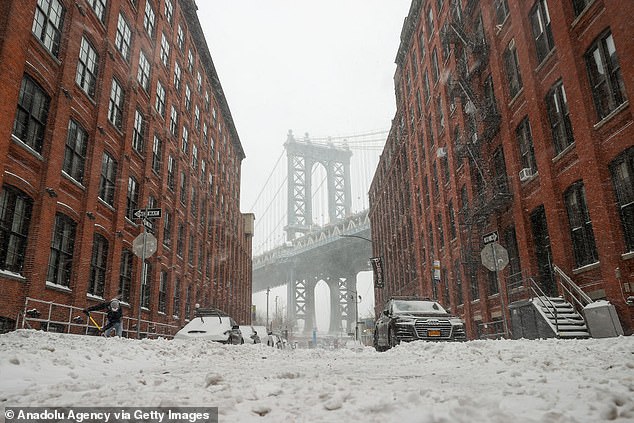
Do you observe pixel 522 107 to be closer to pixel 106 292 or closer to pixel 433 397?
pixel 433 397

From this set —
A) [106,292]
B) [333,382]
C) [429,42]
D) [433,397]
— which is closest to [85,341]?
[333,382]

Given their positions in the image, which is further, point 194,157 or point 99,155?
point 194,157

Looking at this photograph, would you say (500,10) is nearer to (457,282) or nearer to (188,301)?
(457,282)

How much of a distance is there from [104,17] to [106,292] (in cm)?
1224

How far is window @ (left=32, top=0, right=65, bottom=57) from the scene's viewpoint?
14.9 m

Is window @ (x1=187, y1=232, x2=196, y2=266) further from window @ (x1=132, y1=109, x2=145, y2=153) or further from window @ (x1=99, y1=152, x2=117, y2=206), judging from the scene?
window @ (x1=99, y1=152, x2=117, y2=206)

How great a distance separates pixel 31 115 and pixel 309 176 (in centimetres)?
10968

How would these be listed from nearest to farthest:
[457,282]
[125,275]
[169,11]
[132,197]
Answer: [125,275]
[132,197]
[457,282]
[169,11]

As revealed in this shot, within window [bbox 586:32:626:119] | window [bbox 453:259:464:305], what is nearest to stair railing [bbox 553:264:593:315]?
window [bbox 586:32:626:119]

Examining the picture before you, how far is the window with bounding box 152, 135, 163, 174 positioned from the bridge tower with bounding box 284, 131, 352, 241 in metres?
86.5

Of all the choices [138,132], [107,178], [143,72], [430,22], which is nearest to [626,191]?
[107,178]

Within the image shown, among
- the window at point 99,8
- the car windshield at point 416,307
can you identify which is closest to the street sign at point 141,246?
the car windshield at point 416,307

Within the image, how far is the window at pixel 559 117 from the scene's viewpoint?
1578 cm

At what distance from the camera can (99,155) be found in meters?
18.4
